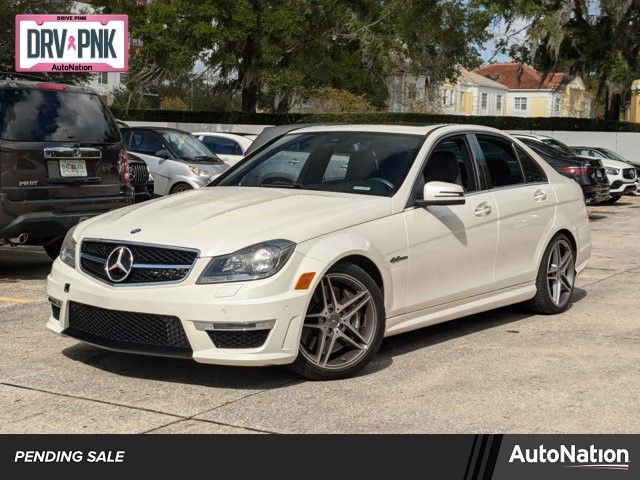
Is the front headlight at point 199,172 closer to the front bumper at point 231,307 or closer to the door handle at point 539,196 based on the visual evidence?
the door handle at point 539,196

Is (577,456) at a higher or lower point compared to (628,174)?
lower

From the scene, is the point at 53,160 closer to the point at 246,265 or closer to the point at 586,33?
the point at 246,265

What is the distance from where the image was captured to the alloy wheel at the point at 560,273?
8125 mm

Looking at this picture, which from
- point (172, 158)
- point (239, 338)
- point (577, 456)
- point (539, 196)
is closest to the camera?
point (577, 456)

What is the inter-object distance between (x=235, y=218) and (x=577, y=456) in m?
2.59

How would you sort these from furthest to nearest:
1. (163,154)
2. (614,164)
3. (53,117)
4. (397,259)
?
(614,164) < (163,154) < (53,117) < (397,259)

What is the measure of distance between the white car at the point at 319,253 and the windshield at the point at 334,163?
0.5 inches

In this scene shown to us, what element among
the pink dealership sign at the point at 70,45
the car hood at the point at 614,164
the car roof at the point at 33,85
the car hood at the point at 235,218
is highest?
the pink dealership sign at the point at 70,45

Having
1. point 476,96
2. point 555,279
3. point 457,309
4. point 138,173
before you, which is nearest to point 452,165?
point 457,309

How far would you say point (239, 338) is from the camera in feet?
18.3

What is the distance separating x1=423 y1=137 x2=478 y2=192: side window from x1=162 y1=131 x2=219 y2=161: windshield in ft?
36.5

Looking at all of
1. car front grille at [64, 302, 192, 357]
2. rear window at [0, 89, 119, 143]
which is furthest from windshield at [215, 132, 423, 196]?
rear window at [0, 89, 119, 143]

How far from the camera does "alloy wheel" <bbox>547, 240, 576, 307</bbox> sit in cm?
812

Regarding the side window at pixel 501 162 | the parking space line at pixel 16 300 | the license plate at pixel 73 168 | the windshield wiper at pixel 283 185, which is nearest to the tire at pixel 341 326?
the windshield wiper at pixel 283 185
